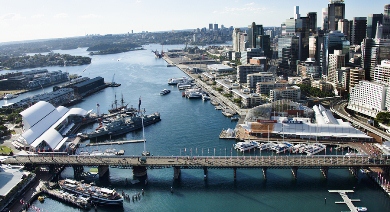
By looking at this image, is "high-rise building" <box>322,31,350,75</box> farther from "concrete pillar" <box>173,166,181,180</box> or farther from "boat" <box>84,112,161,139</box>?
"concrete pillar" <box>173,166,181,180</box>

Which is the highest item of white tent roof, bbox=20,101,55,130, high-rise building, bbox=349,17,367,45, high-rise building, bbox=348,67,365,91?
high-rise building, bbox=349,17,367,45

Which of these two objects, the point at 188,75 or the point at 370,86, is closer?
the point at 370,86

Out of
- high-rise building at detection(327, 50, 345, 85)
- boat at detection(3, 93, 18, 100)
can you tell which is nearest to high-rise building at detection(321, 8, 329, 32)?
high-rise building at detection(327, 50, 345, 85)

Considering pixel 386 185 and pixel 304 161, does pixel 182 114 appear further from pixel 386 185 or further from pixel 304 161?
pixel 386 185

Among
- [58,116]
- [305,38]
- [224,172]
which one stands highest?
[305,38]

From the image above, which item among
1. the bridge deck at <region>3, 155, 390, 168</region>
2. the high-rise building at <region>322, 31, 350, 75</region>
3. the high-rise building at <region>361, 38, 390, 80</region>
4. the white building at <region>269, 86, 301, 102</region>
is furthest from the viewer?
the high-rise building at <region>322, 31, 350, 75</region>

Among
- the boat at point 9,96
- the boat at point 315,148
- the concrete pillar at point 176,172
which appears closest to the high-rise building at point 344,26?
the boat at point 315,148

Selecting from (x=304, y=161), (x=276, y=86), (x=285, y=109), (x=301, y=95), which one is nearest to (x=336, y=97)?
(x=301, y=95)

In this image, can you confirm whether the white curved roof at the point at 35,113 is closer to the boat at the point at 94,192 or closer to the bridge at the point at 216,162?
the bridge at the point at 216,162
